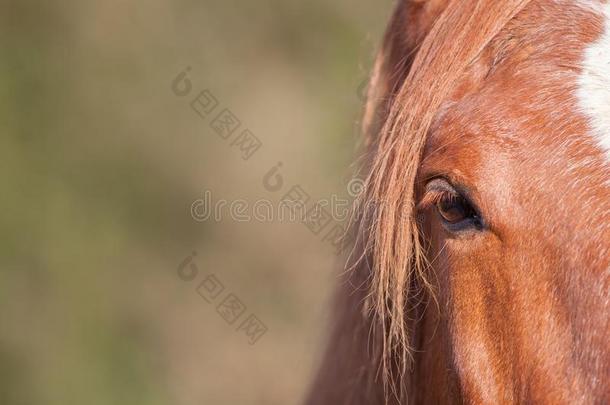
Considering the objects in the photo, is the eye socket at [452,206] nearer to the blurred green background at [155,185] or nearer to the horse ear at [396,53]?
the horse ear at [396,53]

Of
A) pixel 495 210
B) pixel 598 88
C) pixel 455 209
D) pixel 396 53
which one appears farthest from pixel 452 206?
pixel 396 53

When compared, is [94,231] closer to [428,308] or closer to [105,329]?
[105,329]

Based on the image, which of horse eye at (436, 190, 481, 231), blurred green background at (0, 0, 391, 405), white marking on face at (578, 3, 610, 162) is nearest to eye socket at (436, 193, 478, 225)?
horse eye at (436, 190, 481, 231)

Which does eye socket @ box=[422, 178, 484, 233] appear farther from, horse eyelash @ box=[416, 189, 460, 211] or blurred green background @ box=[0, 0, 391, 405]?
blurred green background @ box=[0, 0, 391, 405]

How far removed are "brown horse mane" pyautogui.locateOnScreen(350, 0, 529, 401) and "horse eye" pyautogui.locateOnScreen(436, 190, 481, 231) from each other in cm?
13

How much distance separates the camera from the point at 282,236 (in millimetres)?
7922

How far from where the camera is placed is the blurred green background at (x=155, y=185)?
7.03 m

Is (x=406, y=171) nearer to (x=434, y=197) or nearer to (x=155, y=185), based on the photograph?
(x=434, y=197)

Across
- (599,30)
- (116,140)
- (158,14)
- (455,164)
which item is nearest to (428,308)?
(455,164)

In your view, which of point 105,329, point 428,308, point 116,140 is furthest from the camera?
point 116,140

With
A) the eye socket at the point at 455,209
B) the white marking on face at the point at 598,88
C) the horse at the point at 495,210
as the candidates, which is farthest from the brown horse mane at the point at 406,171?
the white marking on face at the point at 598,88

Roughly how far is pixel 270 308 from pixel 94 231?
1.83 meters

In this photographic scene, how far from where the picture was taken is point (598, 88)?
4.48ft

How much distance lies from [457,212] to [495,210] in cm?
10
